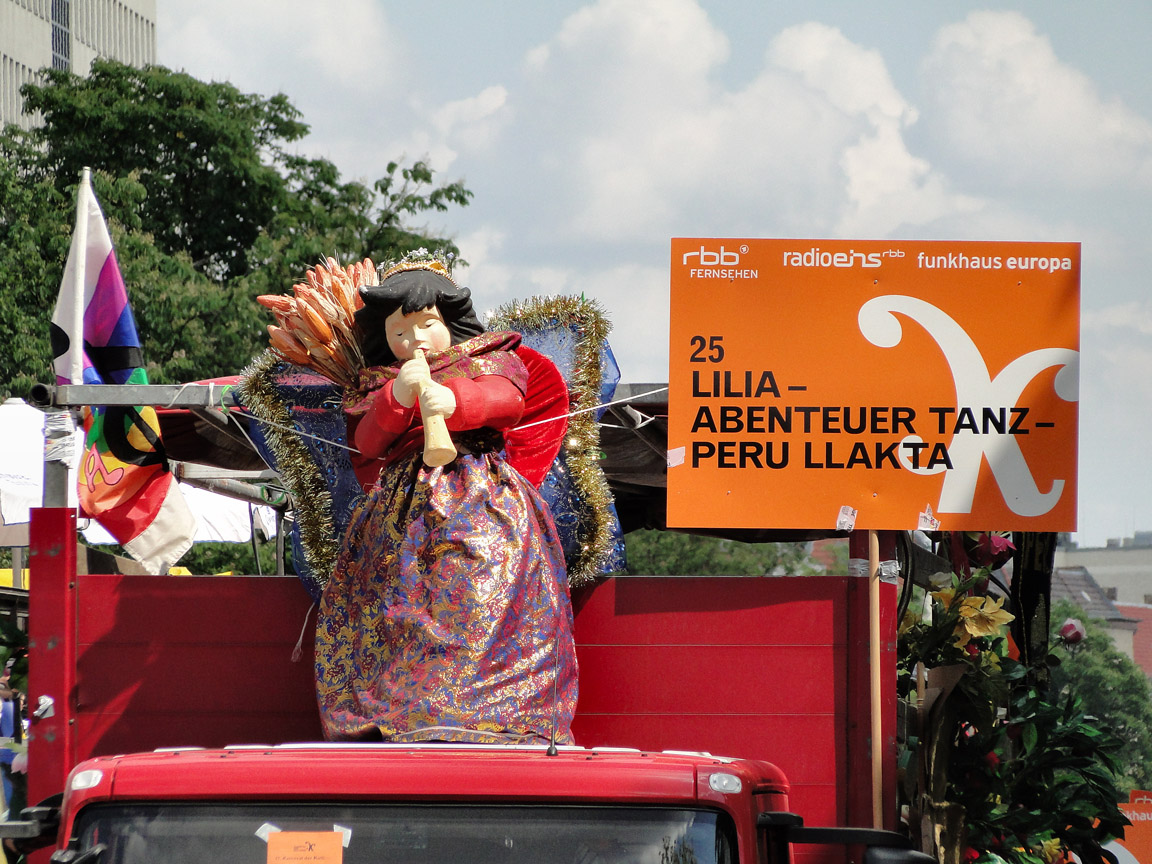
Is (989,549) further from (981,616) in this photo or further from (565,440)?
(565,440)

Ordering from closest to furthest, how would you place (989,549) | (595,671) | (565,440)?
(595,671) → (565,440) → (989,549)

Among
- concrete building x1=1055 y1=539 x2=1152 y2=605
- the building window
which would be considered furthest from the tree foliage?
concrete building x1=1055 y1=539 x2=1152 y2=605

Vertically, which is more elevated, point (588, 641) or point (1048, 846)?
point (588, 641)

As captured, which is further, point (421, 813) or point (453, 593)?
point (453, 593)

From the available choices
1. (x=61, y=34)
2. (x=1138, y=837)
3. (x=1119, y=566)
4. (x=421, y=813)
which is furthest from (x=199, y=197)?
(x=1119, y=566)

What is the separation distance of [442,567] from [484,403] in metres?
0.47

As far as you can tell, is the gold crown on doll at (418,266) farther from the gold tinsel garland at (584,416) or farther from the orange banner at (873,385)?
the orange banner at (873,385)

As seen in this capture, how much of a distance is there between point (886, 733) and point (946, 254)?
1.39 metres

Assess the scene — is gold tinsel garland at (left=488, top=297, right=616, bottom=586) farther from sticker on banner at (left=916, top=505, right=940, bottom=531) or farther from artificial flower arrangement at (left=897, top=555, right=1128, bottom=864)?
artificial flower arrangement at (left=897, top=555, right=1128, bottom=864)

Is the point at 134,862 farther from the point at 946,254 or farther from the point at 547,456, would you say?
the point at 946,254

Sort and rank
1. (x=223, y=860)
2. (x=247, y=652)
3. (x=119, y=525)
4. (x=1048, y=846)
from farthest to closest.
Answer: (x=119, y=525) → (x=1048, y=846) → (x=247, y=652) → (x=223, y=860)

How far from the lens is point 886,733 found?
3980 millimetres

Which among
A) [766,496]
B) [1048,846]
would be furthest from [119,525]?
[1048,846]

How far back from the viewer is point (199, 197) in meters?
22.9
